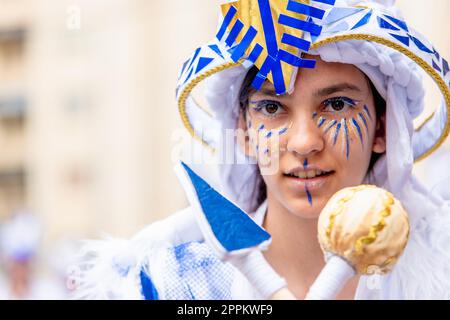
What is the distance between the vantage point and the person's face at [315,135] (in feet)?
6.19

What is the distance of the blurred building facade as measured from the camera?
11773 mm

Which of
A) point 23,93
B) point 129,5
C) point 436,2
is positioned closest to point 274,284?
point 436,2

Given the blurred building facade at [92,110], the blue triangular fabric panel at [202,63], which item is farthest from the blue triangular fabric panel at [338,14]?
the blurred building facade at [92,110]

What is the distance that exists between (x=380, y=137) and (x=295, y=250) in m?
0.33

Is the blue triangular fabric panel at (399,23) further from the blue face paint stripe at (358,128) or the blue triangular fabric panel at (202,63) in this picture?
the blue triangular fabric panel at (202,63)

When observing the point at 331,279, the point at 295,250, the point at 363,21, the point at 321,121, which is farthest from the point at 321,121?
the point at 331,279

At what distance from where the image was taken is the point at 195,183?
1652mm

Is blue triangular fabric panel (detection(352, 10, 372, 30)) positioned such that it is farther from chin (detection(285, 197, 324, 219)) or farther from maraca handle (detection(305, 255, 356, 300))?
maraca handle (detection(305, 255, 356, 300))

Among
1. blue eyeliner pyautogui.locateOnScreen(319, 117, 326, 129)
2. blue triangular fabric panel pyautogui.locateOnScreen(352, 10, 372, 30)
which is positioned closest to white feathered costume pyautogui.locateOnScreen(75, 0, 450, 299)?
blue triangular fabric panel pyautogui.locateOnScreen(352, 10, 372, 30)

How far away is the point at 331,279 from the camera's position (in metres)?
1.54

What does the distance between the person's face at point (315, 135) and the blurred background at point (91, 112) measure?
7445 millimetres

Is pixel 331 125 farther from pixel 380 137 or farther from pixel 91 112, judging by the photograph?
pixel 91 112

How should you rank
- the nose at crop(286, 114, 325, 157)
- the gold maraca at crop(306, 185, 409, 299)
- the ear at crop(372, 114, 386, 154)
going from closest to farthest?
1. the gold maraca at crop(306, 185, 409, 299)
2. the nose at crop(286, 114, 325, 157)
3. the ear at crop(372, 114, 386, 154)

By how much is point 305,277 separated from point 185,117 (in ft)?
1.58
